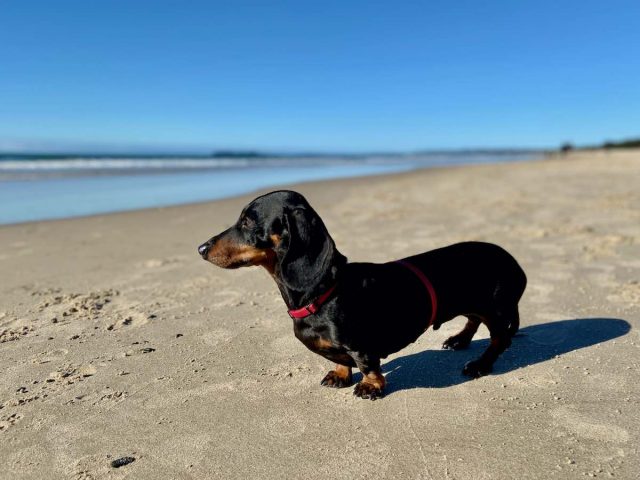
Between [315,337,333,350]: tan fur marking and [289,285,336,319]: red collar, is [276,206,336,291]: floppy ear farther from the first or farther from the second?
[315,337,333,350]: tan fur marking

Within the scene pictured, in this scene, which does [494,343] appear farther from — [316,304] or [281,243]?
[281,243]

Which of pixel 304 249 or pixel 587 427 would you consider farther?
pixel 304 249

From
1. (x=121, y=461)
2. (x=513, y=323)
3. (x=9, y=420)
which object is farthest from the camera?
(x=513, y=323)

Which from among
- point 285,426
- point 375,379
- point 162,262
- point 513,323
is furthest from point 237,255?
point 162,262

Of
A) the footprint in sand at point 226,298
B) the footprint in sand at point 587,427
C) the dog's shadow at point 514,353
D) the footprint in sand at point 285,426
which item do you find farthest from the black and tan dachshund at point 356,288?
the footprint in sand at point 226,298

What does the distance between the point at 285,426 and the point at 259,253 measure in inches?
36.3

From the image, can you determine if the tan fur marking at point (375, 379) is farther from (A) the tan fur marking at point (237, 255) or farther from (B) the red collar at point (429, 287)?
(A) the tan fur marking at point (237, 255)

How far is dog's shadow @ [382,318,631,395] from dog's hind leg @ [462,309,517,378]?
7cm

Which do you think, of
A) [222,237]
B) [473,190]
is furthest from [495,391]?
[473,190]

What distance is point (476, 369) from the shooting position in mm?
3213

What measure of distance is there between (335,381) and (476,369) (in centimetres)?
88

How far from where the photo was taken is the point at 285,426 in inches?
105

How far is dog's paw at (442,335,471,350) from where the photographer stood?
3658mm

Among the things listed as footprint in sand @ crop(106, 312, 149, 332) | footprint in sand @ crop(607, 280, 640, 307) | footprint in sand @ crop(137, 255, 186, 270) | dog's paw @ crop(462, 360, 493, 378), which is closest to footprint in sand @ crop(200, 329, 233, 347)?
footprint in sand @ crop(106, 312, 149, 332)
